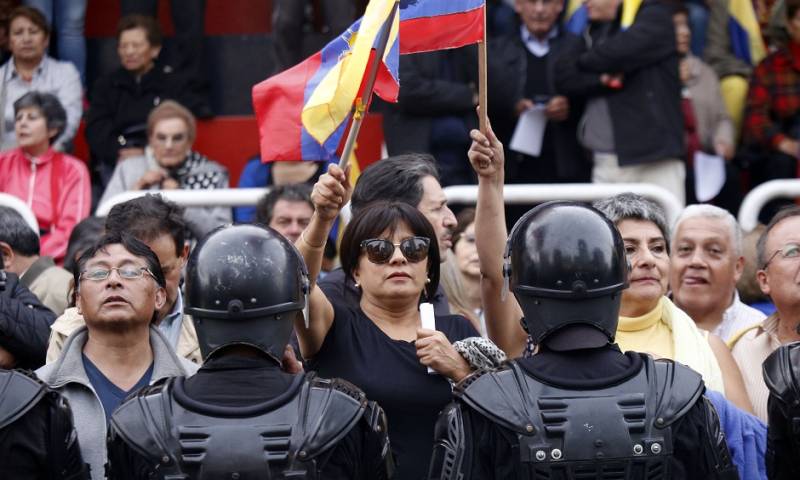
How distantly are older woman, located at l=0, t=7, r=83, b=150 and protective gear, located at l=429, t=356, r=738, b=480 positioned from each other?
20.2 feet

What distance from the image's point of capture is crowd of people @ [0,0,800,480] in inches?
171

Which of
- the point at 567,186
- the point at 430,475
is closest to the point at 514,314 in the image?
the point at 430,475

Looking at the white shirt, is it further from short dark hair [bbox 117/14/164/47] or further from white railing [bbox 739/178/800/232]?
short dark hair [bbox 117/14/164/47]

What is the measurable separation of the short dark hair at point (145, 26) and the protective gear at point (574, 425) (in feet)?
20.4

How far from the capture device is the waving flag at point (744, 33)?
10.2 metres

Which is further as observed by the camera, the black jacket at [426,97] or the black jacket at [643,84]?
the black jacket at [426,97]

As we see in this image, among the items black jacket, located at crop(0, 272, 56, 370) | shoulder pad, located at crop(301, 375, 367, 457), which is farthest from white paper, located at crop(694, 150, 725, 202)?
shoulder pad, located at crop(301, 375, 367, 457)

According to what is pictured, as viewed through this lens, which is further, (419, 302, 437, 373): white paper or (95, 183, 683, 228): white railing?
(95, 183, 683, 228): white railing

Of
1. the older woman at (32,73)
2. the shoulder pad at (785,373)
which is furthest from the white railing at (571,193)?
the shoulder pad at (785,373)

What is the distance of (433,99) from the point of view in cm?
930

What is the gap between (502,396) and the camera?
14.4 feet

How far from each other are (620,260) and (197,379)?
129cm

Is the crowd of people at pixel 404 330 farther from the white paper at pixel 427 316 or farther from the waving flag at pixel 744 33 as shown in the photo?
the waving flag at pixel 744 33

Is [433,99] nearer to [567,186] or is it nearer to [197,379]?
[567,186]
